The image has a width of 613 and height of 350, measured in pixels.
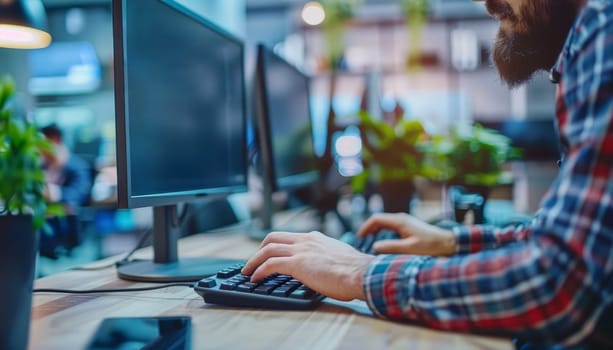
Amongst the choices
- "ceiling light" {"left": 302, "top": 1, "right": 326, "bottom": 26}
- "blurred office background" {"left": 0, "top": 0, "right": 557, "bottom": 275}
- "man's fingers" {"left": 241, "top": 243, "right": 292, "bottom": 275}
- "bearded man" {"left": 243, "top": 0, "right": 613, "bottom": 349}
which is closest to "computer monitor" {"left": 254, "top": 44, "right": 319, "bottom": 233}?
"man's fingers" {"left": 241, "top": 243, "right": 292, "bottom": 275}

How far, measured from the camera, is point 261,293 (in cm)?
76

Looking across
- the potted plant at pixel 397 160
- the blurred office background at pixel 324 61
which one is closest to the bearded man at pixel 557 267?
the potted plant at pixel 397 160

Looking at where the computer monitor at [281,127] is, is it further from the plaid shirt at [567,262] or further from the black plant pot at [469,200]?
the plaid shirt at [567,262]

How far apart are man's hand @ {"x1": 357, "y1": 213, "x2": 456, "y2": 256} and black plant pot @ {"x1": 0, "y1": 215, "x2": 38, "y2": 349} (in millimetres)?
716

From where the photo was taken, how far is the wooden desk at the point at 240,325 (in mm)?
598

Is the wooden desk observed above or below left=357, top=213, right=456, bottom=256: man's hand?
below

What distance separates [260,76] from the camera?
4.95ft

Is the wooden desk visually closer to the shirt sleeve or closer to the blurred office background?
the shirt sleeve

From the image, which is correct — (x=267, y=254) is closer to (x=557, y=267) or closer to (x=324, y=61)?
(x=557, y=267)

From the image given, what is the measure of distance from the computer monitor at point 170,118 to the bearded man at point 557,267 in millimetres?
355

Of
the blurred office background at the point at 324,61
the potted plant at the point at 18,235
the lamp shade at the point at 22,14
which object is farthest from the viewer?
the blurred office background at the point at 324,61

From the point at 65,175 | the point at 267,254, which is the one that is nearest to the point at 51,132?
the point at 65,175

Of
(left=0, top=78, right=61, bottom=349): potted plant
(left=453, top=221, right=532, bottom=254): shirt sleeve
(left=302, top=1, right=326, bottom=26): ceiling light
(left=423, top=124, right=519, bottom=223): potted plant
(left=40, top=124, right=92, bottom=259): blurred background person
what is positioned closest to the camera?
(left=0, top=78, right=61, bottom=349): potted plant

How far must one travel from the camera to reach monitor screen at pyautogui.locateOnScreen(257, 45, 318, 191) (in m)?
1.52
